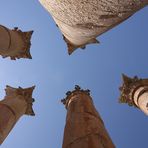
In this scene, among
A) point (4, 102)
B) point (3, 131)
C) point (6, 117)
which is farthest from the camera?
point (4, 102)

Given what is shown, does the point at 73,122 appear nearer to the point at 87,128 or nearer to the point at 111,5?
the point at 87,128

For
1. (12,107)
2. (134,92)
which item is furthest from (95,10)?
(134,92)

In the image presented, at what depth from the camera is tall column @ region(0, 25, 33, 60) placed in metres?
14.9

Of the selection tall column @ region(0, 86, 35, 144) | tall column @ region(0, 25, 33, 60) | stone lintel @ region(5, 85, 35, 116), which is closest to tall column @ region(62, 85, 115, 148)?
tall column @ region(0, 86, 35, 144)

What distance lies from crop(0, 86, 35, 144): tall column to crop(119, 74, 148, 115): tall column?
5186 mm

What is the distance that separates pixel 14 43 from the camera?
15.7m

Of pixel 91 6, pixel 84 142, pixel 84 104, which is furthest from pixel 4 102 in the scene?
pixel 91 6

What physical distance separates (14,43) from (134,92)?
6746 mm

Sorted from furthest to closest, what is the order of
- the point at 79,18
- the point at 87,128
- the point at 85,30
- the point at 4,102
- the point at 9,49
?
1. the point at 9,49
2. the point at 4,102
3. the point at 87,128
4. the point at 85,30
5. the point at 79,18

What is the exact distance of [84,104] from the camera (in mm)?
15430

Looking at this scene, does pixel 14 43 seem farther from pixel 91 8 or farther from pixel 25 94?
pixel 91 8

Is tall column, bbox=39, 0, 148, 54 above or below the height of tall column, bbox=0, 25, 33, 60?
below

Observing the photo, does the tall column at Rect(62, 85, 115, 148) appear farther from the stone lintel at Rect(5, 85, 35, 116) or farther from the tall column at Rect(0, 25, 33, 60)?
the tall column at Rect(0, 25, 33, 60)

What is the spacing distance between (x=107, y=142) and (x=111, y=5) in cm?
428
